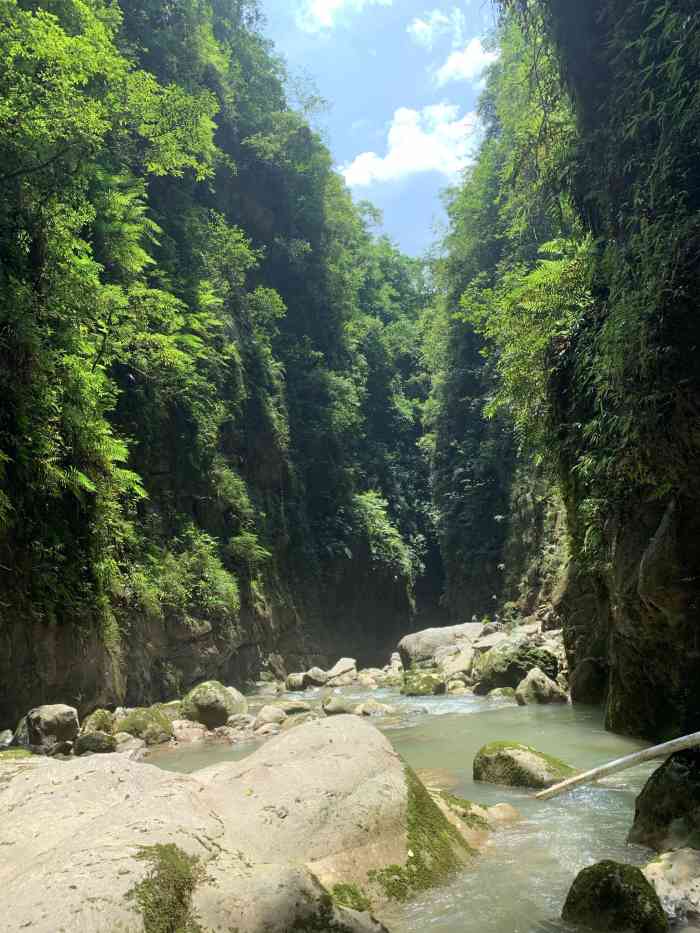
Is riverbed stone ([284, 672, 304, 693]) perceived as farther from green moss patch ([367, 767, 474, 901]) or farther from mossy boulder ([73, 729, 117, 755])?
green moss patch ([367, 767, 474, 901])

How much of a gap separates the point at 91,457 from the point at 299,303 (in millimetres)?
19712

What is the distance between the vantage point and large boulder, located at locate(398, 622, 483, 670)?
17.7 metres

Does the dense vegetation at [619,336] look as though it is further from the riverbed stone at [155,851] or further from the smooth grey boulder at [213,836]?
the riverbed stone at [155,851]

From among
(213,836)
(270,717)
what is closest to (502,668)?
(270,717)

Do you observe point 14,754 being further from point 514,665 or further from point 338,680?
point 338,680

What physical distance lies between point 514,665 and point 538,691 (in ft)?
5.47

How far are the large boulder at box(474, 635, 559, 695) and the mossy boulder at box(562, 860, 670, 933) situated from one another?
8513 mm

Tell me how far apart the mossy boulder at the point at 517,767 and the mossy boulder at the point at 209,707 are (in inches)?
216

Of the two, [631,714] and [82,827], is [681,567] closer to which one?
[631,714]

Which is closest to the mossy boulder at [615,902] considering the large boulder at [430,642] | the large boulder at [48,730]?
the large boulder at [48,730]

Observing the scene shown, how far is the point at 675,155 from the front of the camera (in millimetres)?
5355

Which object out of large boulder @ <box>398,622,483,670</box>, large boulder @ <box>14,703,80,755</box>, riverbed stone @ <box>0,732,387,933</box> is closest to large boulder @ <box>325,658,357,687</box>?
large boulder @ <box>398,622,483,670</box>

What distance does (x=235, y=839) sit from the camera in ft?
11.0

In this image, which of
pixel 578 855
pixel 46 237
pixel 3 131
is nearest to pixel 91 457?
pixel 46 237
